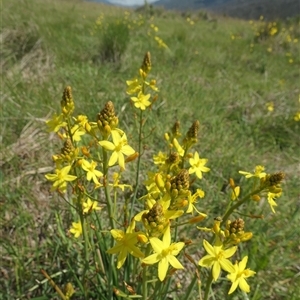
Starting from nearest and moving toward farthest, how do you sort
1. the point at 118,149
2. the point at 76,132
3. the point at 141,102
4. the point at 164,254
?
the point at 164,254, the point at 118,149, the point at 76,132, the point at 141,102

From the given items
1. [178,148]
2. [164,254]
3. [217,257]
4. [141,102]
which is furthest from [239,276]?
[141,102]

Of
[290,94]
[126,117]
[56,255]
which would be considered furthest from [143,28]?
[56,255]

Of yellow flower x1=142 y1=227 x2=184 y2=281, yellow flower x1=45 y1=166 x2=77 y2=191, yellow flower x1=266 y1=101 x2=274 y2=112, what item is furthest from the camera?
yellow flower x1=266 y1=101 x2=274 y2=112

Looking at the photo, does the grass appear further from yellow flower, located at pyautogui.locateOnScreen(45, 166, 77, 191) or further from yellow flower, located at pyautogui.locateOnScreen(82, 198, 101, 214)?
yellow flower, located at pyautogui.locateOnScreen(45, 166, 77, 191)

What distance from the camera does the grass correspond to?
2.08 metres

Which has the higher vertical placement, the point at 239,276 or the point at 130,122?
the point at 239,276

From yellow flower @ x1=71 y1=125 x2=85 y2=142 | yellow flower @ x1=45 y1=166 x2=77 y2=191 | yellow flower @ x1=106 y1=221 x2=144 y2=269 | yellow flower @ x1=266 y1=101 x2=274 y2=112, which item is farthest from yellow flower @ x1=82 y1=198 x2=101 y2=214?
yellow flower @ x1=266 y1=101 x2=274 y2=112

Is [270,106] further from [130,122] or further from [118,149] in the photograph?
[118,149]

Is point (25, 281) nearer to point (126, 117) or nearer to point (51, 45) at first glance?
point (126, 117)

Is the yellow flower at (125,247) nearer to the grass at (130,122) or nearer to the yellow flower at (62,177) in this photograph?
the yellow flower at (62,177)

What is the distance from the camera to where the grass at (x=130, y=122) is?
2.08 metres

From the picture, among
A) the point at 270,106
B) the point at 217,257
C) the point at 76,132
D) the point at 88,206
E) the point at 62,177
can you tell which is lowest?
the point at 270,106

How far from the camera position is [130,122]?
364 cm

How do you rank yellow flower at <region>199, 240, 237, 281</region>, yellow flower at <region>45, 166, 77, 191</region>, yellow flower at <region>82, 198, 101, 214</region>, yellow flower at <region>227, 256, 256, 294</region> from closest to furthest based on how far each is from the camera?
yellow flower at <region>199, 240, 237, 281</region> < yellow flower at <region>227, 256, 256, 294</region> < yellow flower at <region>45, 166, 77, 191</region> < yellow flower at <region>82, 198, 101, 214</region>
